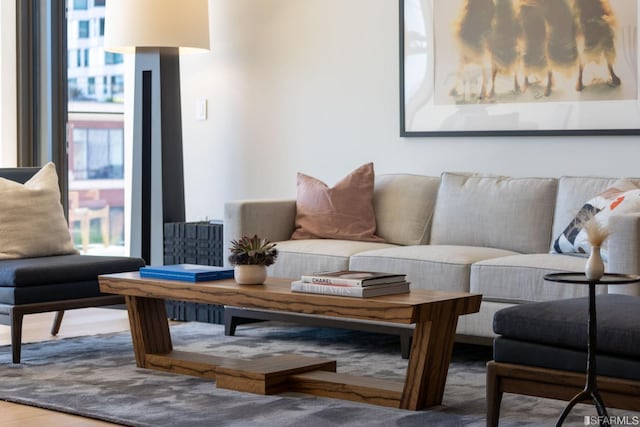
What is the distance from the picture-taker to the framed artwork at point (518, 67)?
481 cm

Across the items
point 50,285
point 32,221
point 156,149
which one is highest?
point 156,149

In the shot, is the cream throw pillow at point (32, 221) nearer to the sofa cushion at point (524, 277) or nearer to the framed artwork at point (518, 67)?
the framed artwork at point (518, 67)

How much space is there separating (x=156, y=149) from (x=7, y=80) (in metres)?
1.51

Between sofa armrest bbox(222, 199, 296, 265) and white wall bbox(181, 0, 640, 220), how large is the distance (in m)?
0.63

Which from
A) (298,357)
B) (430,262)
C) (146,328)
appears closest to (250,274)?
(298,357)

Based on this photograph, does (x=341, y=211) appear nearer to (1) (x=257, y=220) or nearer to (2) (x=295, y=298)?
(1) (x=257, y=220)

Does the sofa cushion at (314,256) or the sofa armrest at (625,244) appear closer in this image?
the sofa armrest at (625,244)

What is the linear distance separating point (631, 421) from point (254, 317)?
219 cm

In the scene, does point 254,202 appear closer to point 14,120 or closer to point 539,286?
point 539,286

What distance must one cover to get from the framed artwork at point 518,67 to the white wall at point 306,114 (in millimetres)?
91

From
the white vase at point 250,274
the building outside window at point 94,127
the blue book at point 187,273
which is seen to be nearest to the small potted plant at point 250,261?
the white vase at point 250,274

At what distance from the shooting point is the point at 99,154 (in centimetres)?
721

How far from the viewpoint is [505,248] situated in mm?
4805

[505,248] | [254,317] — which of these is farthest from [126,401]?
[505,248]
